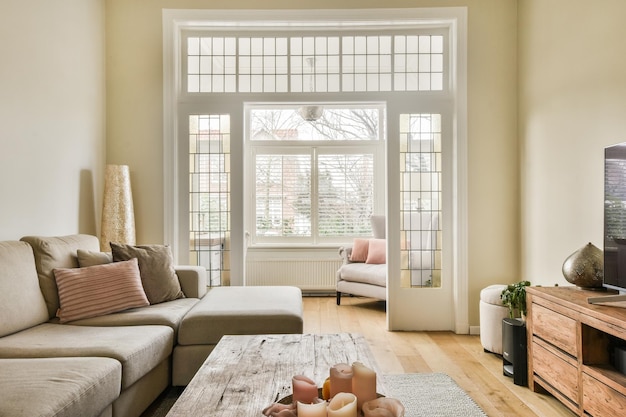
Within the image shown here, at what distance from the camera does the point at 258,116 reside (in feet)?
19.5

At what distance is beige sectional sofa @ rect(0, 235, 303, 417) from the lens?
158 cm

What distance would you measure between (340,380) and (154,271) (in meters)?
2.11

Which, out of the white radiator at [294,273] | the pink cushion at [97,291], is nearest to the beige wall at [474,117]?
the pink cushion at [97,291]

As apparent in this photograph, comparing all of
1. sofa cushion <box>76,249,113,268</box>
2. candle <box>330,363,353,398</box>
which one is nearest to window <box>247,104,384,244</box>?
sofa cushion <box>76,249,113,268</box>

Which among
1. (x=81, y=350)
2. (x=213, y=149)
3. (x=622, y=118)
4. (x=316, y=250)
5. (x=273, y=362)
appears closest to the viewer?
(x=273, y=362)

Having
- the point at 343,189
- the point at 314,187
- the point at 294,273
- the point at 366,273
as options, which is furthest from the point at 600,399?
the point at 314,187

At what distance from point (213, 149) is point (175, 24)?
4.02 feet

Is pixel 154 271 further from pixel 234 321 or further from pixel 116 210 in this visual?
pixel 116 210

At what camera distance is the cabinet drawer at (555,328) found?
7.29ft

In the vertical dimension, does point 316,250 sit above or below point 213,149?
below

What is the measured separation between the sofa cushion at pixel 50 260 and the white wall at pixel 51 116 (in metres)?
0.26

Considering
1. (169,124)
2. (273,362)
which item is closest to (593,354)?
(273,362)

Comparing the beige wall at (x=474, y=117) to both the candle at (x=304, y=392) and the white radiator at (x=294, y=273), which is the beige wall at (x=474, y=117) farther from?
the candle at (x=304, y=392)

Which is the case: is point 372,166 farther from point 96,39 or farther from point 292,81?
point 96,39
